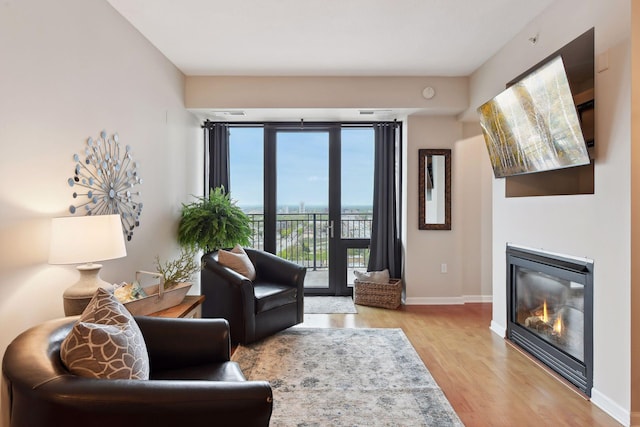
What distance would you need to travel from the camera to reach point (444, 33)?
3.10 meters

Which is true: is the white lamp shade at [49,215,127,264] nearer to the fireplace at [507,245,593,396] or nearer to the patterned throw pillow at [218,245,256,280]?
the patterned throw pillow at [218,245,256,280]

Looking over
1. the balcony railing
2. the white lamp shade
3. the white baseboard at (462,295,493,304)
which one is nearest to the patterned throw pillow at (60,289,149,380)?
the white lamp shade

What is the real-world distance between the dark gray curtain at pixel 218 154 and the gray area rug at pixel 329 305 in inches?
71.1

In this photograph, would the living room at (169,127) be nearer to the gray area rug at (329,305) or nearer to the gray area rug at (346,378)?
the gray area rug at (346,378)

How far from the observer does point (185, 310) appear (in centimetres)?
258

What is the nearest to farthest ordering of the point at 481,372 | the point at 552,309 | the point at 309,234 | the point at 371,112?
the point at 481,372
the point at 552,309
the point at 371,112
the point at 309,234

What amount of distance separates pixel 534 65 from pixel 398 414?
9.11 ft

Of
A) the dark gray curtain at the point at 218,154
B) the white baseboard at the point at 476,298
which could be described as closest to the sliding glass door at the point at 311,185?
the dark gray curtain at the point at 218,154

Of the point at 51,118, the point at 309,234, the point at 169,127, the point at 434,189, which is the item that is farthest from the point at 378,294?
the point at 51,118

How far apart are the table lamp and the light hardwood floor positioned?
2201 millimetres

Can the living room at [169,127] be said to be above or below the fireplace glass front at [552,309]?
above

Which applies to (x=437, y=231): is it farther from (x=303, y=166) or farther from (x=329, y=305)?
(x=303, y=166)

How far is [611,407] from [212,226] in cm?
347

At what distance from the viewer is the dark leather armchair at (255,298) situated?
10.1ft
